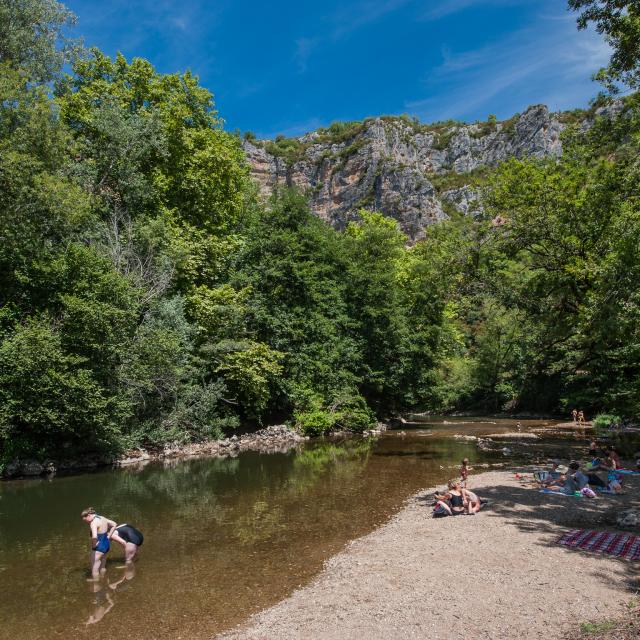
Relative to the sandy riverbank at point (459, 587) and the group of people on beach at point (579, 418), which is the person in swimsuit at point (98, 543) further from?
the group of people on beach at point (579, 418)

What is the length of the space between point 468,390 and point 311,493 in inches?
1519

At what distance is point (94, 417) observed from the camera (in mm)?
18906

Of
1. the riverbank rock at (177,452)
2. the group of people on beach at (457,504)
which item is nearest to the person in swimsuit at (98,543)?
the group of people on beach at (457,504)

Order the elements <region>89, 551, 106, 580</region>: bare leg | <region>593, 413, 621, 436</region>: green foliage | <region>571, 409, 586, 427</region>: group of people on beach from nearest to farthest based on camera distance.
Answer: <region>89, 551, 106, 580</region>: bare leg → <region>593, 413, 621, 436</region>: green foliage → <region>571, 409, 586, 427</region>: group of people on beach

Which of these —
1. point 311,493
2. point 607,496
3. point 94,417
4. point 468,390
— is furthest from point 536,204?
point 468,390

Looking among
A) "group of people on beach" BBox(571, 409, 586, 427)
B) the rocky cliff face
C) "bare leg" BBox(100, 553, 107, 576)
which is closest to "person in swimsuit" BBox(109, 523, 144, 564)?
"bare leg" BBox(100, 553, 107, 576)

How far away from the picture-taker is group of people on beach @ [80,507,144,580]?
926 cm

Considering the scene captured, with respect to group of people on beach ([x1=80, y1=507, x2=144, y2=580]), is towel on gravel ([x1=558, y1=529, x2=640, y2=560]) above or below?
below

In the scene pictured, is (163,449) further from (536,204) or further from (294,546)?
(536,204)

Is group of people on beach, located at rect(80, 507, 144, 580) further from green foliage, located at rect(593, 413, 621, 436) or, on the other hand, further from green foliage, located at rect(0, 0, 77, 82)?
green foliage, located at rect(593, 413, 621, 436)

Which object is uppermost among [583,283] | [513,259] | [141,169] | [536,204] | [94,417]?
[141,169]

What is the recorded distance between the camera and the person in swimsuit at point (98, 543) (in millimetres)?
9203

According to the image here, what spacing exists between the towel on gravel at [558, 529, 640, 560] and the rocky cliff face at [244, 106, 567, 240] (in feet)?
279

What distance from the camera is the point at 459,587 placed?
299 inches
